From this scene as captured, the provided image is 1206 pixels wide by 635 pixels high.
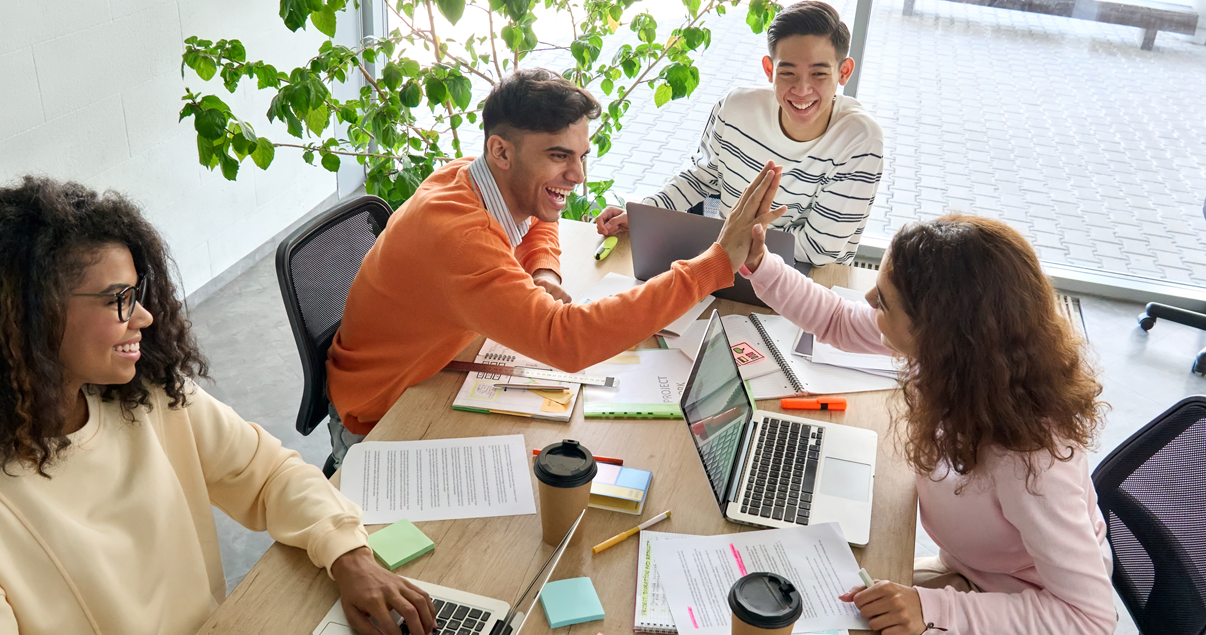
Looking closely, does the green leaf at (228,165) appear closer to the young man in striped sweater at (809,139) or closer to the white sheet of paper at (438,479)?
the young man in striped sweater at (809,139)

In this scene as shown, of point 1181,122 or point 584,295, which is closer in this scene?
point 584,295

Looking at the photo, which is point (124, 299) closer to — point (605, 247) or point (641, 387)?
point (641, 387)

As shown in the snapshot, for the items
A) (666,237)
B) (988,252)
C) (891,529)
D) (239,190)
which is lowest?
(239,190)

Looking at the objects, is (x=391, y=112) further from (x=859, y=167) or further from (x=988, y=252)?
(x=988, y=252)

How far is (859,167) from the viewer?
2256 mm

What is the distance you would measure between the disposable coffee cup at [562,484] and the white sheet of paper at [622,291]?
664 mm

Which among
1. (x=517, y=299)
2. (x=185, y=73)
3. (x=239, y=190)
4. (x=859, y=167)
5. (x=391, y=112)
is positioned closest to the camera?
(x=517, y=299)

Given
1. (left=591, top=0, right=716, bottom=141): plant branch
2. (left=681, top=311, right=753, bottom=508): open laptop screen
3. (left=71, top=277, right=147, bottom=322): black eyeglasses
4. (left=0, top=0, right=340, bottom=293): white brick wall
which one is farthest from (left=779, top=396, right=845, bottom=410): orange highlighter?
(left=0, top=0, right=340, bottom=293): white brick wall

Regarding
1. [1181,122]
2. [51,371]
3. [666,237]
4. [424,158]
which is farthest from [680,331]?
[1181,122]

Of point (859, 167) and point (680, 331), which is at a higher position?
point (859, 167)

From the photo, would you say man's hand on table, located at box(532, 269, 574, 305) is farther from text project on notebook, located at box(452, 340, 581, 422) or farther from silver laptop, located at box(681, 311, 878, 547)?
silver laptop, located at box(681, 311, 878, 547)

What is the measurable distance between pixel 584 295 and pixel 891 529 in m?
0.93

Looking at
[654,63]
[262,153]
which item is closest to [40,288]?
[262,153]

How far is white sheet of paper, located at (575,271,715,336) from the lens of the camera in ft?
6.26
